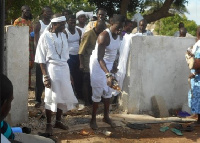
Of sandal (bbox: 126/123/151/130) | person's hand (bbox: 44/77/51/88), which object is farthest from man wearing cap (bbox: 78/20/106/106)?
person's hand (bbox: 44/77/51/88)

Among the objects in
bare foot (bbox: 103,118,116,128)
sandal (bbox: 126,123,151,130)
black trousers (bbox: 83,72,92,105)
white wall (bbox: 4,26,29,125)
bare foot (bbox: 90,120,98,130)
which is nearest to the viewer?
white wall (bbox: 4,26,29,125)

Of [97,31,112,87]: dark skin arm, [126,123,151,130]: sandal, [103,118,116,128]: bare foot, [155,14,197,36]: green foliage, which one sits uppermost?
Answer: [155,14,197,36]: green foliage

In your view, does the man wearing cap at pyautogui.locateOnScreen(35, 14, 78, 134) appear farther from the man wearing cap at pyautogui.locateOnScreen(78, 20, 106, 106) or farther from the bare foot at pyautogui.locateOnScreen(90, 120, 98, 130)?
the man wearing cap at pyautogui.locateOnScreen(78, 20, 106, 106)

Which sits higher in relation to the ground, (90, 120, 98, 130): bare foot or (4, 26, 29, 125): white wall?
(4, 26, 29, 125): white wall

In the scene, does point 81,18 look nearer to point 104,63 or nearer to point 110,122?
point 104,63

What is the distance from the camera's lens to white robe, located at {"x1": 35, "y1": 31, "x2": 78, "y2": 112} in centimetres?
502

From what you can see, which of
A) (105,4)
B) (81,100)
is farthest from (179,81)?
(105,4)

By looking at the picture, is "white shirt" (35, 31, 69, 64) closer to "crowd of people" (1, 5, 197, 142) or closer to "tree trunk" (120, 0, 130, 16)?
"crowd of people" (1, 5, 197, 142)

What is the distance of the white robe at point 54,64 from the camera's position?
5.02 meters

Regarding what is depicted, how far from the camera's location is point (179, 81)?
7453 millimetres

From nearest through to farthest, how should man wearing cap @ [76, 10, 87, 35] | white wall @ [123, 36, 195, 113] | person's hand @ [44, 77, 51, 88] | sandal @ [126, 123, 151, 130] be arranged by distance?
1. person's hand @ [44, 77, 51, 88]
2. sandal @ [126, 123, 151, 130]
3. white wall @ [123, 36, 195, 113]
4. man wearing cap @ [76, 10, 87, 35]

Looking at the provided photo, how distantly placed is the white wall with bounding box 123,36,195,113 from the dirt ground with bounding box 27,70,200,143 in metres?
0.84

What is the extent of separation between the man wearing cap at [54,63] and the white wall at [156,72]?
1.81 m

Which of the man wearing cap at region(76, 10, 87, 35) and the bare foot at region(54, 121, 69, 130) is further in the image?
the man wearing cap at region(76, 10, 87, 35)
